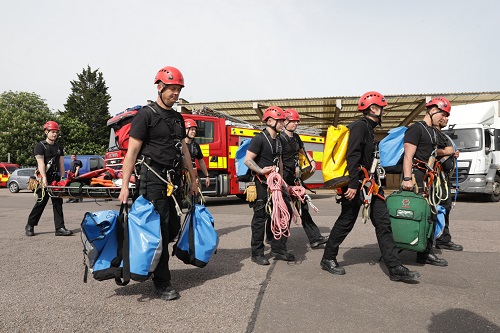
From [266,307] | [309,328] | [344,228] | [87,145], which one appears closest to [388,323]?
[309,328]

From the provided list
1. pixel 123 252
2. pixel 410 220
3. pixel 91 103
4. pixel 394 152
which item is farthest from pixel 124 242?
pixel 91 103

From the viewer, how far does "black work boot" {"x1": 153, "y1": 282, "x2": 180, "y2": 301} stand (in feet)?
10.9

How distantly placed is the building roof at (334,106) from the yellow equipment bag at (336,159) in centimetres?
1264

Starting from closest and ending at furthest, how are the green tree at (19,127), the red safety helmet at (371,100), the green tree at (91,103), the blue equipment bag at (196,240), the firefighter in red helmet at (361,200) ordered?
the blue equipment bag at (196,240), the firefighter in red helmet at (361,200), the red safety helmet at (371,100), the green tree at (19,127), the green tree at (91,103)

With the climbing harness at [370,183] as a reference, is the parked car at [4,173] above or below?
below

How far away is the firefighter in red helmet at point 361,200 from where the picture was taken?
3.84 m

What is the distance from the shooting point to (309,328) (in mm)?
2752

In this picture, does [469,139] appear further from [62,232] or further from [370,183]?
[62,232]

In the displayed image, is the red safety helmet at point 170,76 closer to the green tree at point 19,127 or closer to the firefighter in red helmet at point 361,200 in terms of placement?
the firefighter in red helmet at point 361,200

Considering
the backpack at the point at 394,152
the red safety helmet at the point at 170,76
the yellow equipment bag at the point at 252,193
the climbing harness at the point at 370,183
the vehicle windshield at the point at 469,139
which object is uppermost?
the red safety helmet at the point at 170,76

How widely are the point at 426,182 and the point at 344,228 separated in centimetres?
131

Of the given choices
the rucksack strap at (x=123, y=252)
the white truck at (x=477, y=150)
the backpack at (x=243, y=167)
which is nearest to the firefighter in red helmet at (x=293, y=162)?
the backpack at (x=243, y=167)

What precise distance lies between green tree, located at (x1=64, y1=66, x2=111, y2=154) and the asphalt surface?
160 ft

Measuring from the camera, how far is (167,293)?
335 cm
